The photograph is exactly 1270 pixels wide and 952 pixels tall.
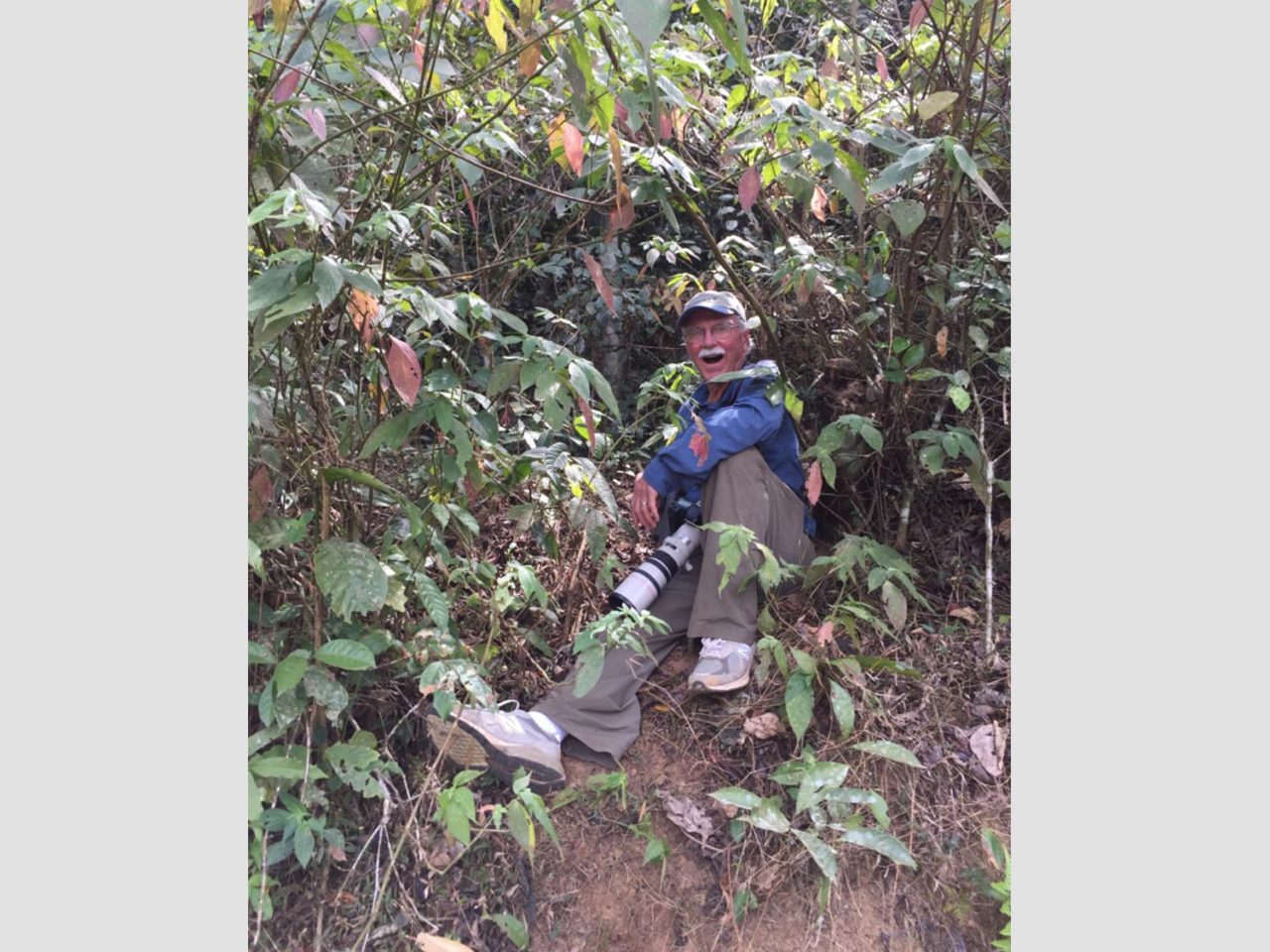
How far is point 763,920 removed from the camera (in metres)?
2.55

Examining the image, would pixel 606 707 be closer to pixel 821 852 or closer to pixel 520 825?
pixel 520 825

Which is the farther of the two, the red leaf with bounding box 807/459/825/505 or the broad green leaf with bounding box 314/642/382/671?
the red leaf with bounding box 807/459/825/505

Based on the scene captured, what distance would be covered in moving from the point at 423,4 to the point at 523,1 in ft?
1.04

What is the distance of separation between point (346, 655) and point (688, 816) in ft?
3.46

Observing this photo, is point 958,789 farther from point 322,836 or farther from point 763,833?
point 322,836

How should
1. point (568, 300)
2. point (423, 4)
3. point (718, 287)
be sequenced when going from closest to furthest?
point (423, 4)
point (718, 287)
point (568, 300)

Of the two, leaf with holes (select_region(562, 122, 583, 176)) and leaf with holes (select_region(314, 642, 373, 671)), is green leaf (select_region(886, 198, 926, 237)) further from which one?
leaf with holes (select_region(314, 642, 373, 671))

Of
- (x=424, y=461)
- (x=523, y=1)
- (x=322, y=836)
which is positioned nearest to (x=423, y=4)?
(x=523, y=1)

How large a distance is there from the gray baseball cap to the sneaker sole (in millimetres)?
1250

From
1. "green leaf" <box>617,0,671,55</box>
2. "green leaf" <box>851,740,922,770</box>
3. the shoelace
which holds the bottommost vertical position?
"green leaf" <box>851,740,922,770</box>

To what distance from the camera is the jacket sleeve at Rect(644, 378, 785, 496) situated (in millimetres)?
3250

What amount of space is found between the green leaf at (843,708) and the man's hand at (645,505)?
2.64ft

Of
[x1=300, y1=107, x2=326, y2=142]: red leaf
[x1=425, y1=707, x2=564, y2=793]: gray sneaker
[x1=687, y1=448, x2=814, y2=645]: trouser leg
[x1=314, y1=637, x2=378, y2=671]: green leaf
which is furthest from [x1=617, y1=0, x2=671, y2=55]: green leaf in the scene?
[x1=687, y1=448, x2=814, y2=645]: trouser leg

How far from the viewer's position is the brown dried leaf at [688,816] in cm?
274
